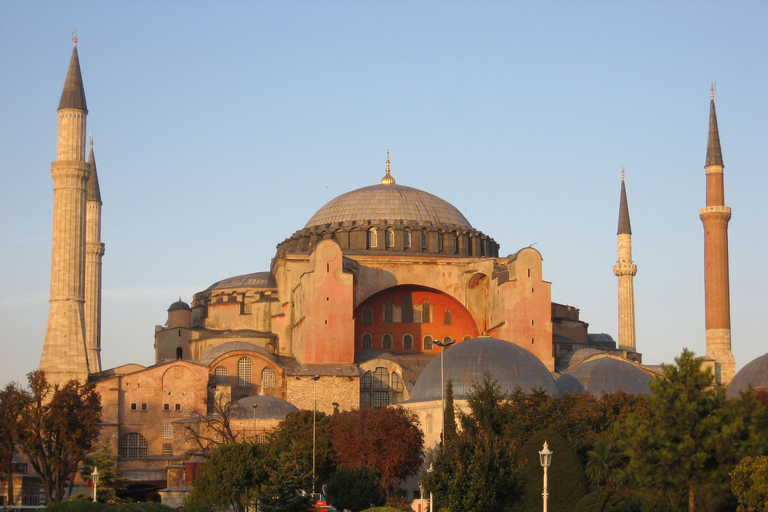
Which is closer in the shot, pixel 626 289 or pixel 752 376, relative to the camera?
pixel 752 376

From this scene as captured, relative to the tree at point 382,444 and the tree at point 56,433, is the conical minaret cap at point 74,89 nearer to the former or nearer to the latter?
the tree at point 56,433

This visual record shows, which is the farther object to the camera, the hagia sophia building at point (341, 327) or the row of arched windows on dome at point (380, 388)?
the row of arched windows on dome at point (380, 388)

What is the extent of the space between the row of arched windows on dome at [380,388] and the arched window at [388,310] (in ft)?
16.0

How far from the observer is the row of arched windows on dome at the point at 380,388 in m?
46.6

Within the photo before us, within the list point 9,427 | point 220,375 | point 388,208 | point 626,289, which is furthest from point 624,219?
point 9,427

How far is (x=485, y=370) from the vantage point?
39.1 m

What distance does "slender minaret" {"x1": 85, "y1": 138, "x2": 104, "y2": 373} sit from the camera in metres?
53.7

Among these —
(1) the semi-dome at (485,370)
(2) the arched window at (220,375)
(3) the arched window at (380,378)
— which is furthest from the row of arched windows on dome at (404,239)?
(1) the semi-dome at (485,370)

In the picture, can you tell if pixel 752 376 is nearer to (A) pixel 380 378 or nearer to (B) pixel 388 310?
(A) pixel 380 378

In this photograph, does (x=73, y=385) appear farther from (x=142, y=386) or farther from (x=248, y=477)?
(x=248, y=477)

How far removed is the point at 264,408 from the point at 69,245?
34.3 feet

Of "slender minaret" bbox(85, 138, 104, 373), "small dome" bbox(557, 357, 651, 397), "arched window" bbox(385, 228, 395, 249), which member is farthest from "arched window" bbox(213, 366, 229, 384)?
"small dome" bbox(557, 357, 651, 397)

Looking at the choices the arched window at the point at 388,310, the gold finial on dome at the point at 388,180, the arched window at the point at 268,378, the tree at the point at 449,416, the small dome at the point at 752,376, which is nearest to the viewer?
the tree at the point at 449,416

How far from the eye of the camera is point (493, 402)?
109 ft
